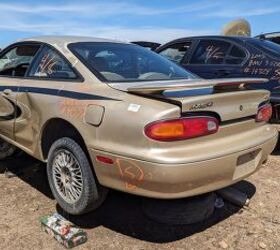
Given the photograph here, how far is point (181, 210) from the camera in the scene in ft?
12.5

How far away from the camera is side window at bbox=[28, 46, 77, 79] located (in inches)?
156

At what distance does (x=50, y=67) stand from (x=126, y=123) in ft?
4.46

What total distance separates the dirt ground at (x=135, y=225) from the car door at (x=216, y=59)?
7.25ft

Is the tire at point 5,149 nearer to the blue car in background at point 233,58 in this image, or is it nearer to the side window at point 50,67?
the side window at point 50,67

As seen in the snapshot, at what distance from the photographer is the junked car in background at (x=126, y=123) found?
311 centimetres

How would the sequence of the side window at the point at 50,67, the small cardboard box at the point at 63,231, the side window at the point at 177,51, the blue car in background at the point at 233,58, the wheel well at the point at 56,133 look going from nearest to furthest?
the small cardboard box at the point at 63,231, the wheel well at the point at 56,133, the side window at the point at 50,67, the blue car in background at the point at 233,58, the side window at the point at 177,51

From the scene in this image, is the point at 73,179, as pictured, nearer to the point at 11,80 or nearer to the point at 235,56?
the point at 11,80

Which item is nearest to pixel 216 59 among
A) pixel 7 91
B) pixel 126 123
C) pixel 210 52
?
pixel 210 52

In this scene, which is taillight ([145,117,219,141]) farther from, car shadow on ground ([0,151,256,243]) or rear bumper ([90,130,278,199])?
car shadow on ground ([0,151,256,243])

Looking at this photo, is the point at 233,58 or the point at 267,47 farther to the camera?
the point at 233,58

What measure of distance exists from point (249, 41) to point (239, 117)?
11.0 feet

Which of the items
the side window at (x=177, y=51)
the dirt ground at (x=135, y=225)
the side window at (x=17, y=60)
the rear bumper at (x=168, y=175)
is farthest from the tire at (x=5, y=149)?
the side window at (x=177, y=51)

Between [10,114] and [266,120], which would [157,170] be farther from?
[10,114]

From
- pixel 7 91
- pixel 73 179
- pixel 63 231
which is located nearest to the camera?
pixel 63 231
